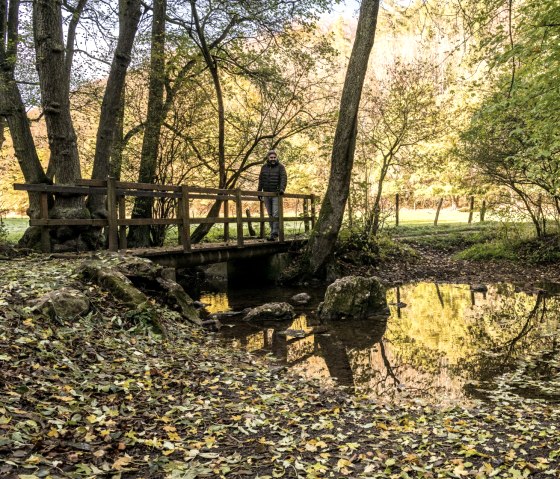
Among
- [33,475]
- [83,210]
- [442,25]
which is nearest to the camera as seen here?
[33,475]

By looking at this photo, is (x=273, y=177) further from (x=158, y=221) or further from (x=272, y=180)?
(x=158, y=221)

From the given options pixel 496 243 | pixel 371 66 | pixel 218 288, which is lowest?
pixel 218 288

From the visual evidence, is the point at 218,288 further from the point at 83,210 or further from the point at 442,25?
the point at 442,25

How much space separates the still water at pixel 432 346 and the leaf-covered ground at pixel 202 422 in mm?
570

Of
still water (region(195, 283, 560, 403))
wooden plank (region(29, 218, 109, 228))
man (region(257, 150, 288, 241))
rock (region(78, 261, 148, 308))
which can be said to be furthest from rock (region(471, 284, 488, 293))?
wooden plank (region(29, 218, 109, 228))

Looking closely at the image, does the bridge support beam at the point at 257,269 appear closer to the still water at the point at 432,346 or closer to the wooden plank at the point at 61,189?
the still water at the point at 432,346

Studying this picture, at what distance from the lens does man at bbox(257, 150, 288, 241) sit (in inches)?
510

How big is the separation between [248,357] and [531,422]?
11.0ft

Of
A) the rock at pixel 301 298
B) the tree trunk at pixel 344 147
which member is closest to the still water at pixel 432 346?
the rock at pixel 301 298

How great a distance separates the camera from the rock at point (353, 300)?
877cm

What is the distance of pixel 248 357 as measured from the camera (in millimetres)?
6152

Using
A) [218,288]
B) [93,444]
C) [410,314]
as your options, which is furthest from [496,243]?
[93,444]

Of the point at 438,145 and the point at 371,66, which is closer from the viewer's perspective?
the point at 438,145

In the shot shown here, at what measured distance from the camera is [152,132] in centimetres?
1170
